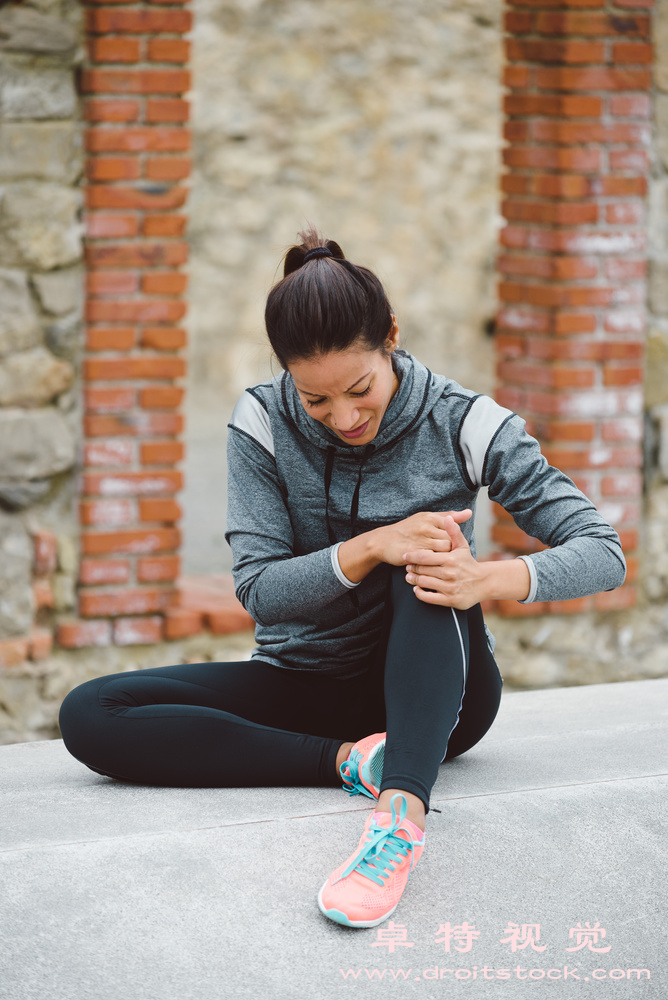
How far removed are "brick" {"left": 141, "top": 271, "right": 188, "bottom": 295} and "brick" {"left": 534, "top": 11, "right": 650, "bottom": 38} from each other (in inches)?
55.7

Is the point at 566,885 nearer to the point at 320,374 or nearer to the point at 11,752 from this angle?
the point at 320,374

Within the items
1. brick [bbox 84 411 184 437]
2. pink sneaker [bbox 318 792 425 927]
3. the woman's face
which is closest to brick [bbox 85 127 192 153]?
brick [bbox 84 411 184 437]

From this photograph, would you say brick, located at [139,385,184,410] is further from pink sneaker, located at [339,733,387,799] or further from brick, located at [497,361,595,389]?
pink sneaker, located at [339,733,387,799]

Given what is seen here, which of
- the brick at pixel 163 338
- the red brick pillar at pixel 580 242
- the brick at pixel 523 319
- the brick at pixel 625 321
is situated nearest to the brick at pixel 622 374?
the red brick pillar at pixel 580 242

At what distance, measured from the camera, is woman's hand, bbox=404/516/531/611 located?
1.97 meters

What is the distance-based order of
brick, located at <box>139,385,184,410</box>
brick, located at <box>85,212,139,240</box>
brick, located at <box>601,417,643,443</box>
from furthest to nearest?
brick, located at <box>601,417,643,443</box>
brick, located at <box>139,385,184,410</box>
brick, located at <box>85,212,139,240</box>

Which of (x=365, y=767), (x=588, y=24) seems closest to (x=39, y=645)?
(x=365, y=767)

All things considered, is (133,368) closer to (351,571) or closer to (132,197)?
A: (132,197)

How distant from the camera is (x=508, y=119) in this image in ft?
12.5

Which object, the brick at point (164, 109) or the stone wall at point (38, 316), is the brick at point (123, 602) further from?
the brick at point (164, 109)

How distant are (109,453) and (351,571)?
1549 mm

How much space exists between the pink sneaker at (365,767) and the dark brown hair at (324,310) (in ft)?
2.32

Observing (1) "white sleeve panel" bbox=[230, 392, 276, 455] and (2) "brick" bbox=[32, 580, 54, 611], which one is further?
(2) "brick" bbox=[32, 580, 54, 611]

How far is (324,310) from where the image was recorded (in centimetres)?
200
